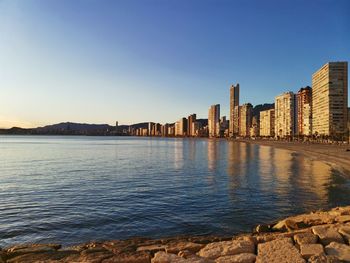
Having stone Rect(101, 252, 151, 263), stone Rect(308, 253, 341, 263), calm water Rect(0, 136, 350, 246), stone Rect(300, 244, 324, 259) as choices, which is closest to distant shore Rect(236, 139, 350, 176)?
calm water Rect(0, 136, 350, 246)

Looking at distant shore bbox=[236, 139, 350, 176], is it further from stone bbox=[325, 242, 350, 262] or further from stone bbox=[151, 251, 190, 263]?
stone bbox=[151, 251, 190, 263]

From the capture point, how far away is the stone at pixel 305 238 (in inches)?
370

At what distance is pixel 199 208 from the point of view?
19.0 meters

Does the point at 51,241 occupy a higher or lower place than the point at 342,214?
lower

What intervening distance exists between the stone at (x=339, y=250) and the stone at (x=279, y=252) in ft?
2.76

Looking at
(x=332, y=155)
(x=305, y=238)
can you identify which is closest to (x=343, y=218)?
(x=305, y=238)

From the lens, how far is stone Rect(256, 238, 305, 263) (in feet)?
26.4

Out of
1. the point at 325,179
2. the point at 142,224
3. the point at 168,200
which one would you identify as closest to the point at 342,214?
the point at 142,224

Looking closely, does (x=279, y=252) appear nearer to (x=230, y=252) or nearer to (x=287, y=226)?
(x=230, y=252)

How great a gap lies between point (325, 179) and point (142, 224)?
77.0ft

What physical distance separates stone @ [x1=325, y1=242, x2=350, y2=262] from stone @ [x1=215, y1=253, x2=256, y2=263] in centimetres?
194

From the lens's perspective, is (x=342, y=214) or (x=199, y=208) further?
(x=199, y=208)

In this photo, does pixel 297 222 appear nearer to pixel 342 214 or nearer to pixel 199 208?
pixel 342 214

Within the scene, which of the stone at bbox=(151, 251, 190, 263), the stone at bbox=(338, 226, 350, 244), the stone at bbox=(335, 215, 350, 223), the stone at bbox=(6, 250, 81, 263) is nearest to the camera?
the stone at bbox=(151, 251, 190, 263)
